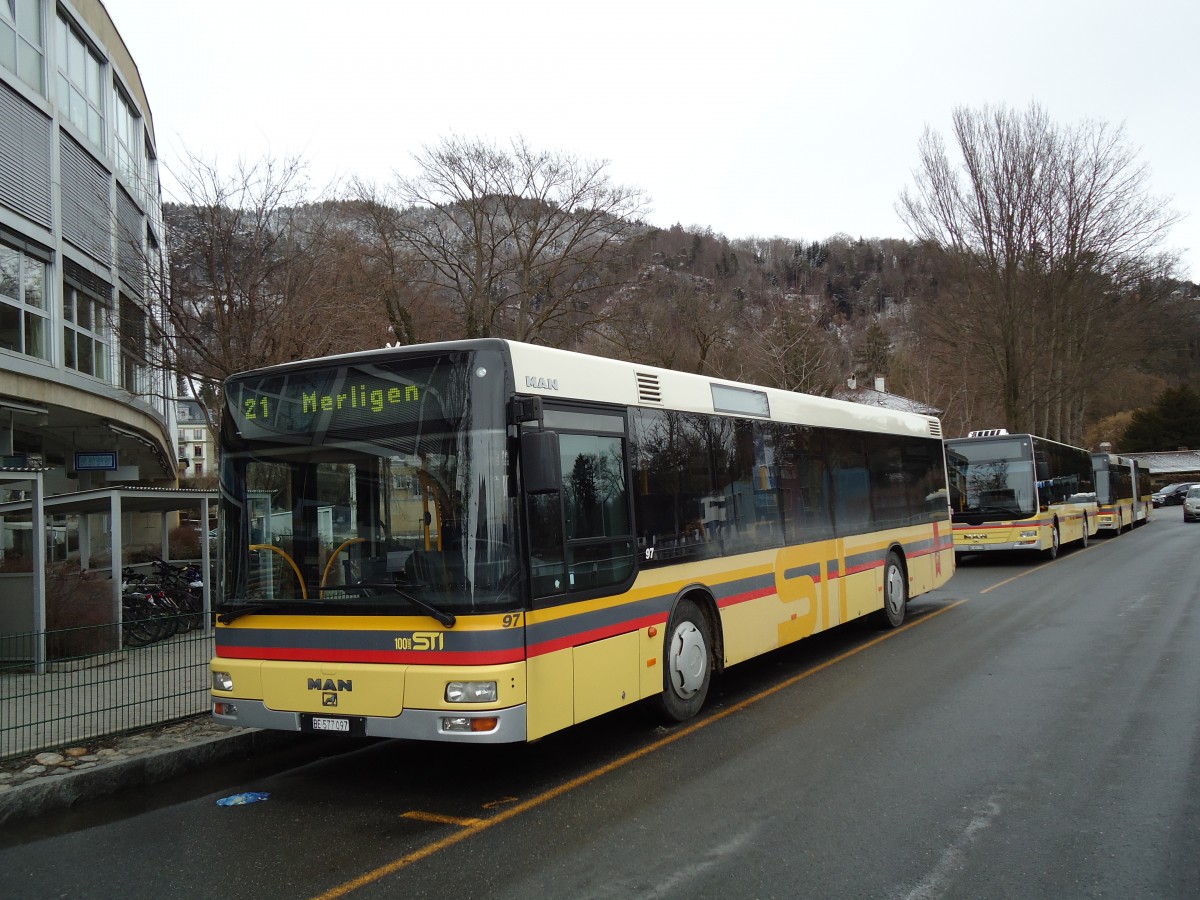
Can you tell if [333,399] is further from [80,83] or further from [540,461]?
[80,83]

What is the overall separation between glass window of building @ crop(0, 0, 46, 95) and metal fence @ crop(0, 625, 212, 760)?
37.6 ft

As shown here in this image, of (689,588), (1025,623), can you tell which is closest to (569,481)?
(689,588)

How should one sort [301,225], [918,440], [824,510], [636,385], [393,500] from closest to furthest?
1. [393,500]
2. [636,385]
3. [824,510]
4. [918,440]
5. [301,225]

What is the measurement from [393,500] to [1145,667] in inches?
300

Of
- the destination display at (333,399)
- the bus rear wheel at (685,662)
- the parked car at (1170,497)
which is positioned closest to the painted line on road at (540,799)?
the bus rear wheel at (685,662)

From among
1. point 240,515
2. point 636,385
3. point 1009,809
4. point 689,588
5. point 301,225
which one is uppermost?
point 301,225

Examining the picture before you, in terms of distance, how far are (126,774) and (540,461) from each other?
12.1 feet

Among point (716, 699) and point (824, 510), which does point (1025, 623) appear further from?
point (716, 699)

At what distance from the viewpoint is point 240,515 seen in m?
6.51

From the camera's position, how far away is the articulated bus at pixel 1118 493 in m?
33.3

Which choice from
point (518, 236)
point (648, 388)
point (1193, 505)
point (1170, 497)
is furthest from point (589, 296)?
point (1170, 497)

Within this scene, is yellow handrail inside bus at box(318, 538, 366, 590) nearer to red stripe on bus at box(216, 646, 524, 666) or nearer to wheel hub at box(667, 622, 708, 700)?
red stripe on bus at box(216, 646, 524, 666)

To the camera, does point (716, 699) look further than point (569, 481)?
Yes

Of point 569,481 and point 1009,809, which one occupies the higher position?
point 569,481
